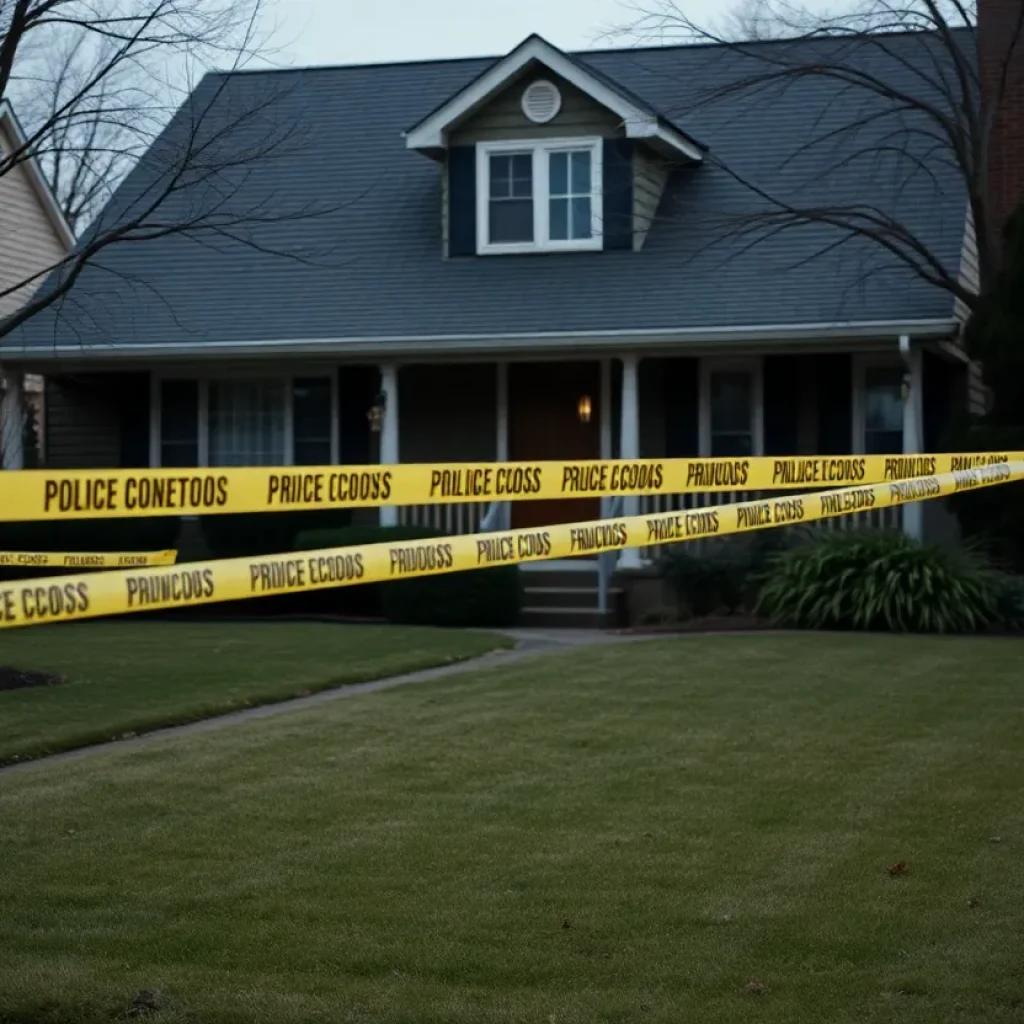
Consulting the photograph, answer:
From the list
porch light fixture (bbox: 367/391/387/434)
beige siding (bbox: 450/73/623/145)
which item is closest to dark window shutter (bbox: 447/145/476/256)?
beige siding (bbox: 450/73/623/145)

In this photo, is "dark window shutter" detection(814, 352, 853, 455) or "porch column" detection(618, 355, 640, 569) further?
"dark window shutter" detection(814, 352, 853, 455)

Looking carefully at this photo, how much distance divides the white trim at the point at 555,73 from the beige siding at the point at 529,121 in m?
0.19

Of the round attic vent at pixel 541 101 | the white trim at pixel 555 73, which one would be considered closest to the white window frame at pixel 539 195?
the round attic vent at pixel 541 101

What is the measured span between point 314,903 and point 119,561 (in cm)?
1054

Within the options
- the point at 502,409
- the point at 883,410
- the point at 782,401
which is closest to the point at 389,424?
the point at 502,409

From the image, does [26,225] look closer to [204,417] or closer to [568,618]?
[204,417]

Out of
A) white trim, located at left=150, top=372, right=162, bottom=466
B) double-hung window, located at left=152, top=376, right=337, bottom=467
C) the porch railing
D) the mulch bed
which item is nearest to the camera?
the mulch bed

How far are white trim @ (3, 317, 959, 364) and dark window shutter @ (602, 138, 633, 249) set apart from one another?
1.94 m

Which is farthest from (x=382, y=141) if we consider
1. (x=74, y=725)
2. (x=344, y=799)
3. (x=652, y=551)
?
(x=344, y=799)

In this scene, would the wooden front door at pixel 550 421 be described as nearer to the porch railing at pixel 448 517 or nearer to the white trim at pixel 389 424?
the porch railing at pixel 448 517

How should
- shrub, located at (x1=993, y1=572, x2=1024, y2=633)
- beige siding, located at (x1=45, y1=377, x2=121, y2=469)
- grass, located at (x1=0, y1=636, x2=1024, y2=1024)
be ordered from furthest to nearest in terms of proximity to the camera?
beige siding, located at (x1=45, y1=377, x2=121, y2=469) < shrub, located at (x1=993, y1=572, x2=1024, y2=633) < grass, located at (x1=0, y1=636, x2=1024, y2=1024)

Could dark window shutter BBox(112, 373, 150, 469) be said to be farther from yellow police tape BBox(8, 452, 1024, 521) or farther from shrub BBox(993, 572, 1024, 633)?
yellow police tape BBox(8, 452, 1024, 521)

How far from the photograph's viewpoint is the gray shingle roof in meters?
20.2

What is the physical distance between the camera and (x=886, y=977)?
216 inches
